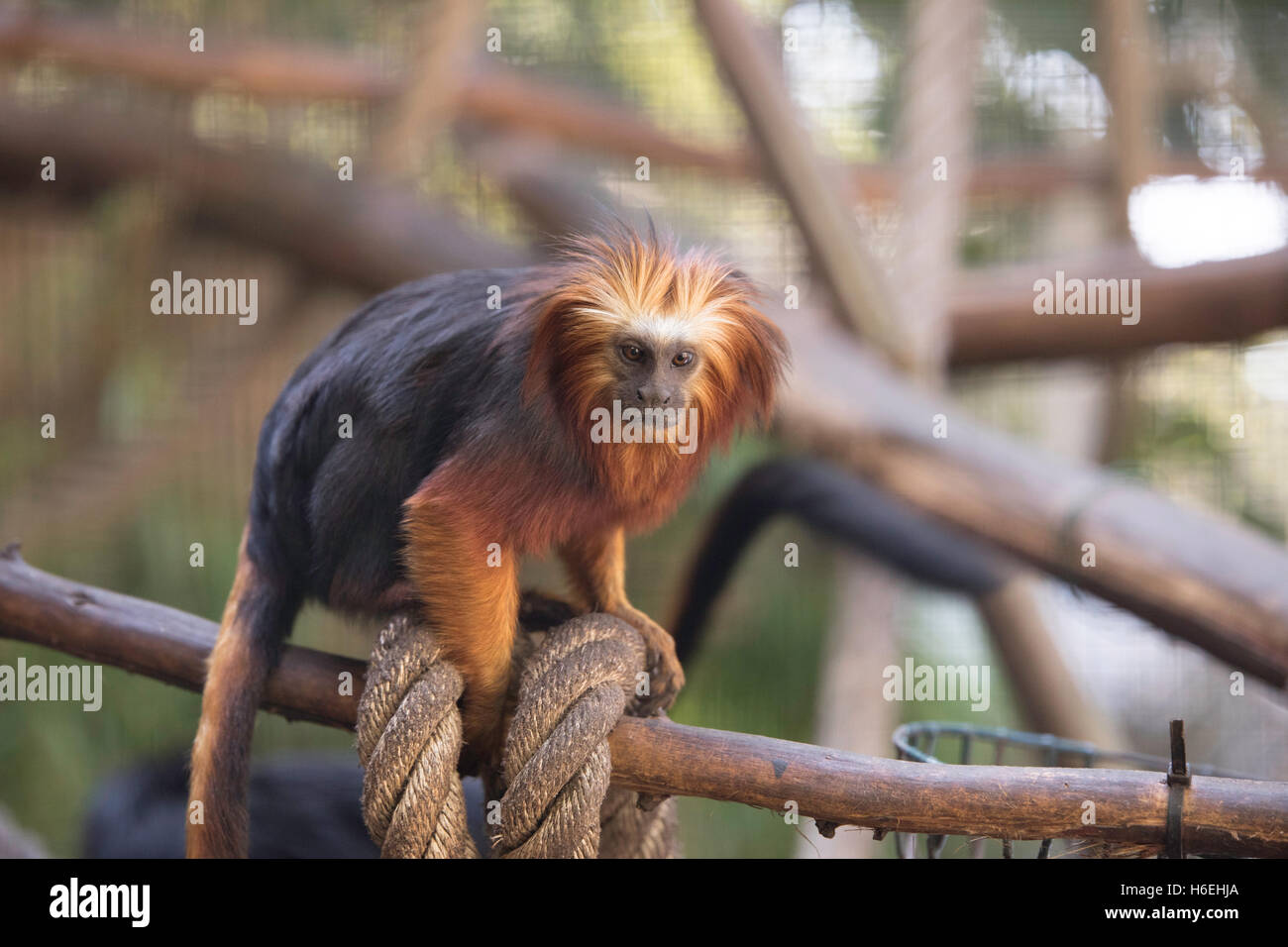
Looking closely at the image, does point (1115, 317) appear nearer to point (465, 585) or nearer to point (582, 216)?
point (582, 216)

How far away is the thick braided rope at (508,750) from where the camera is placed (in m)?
0.92

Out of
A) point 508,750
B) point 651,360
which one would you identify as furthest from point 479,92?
point 508,750

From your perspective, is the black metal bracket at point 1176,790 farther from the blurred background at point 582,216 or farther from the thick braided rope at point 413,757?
the blurred background at point 582,216

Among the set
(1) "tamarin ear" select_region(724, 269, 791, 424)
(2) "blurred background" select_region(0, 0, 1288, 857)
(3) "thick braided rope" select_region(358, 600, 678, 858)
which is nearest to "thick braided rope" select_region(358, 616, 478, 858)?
(3) "thick braided rope" select_region(358, 600, 678, 858)

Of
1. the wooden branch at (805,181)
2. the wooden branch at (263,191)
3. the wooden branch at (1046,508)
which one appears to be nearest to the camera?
the wooden branch at (1046,508)

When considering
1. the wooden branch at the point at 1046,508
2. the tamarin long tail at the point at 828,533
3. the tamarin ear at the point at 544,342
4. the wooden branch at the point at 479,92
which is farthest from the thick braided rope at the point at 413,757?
the wooden branch at the point at 479,92

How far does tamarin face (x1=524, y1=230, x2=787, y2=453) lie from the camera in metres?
0.96

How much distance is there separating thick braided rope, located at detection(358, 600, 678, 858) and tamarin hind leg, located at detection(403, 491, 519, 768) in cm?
3

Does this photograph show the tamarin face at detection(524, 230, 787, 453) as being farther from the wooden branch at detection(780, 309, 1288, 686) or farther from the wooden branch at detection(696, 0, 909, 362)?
the wooden branch at detection(696, 0, 909, 362)

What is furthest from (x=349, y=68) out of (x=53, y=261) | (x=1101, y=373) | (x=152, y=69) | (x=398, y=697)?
(x=398, y=697)

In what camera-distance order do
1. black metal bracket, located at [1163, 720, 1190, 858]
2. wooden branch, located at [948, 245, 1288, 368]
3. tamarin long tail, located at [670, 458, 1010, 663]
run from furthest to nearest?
wooden branch, located at [948, 245, 1288, 368] < tamarin long tail, located at [670, 458, 1010, 663] < black metal bracket, located at [1163, 720, 1190, 858]

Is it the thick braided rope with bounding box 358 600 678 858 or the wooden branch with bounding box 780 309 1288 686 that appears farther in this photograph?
the wooden branch with bounding box 780 309 1288 686

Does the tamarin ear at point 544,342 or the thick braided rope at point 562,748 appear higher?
the tamarin ear at point 544,342
